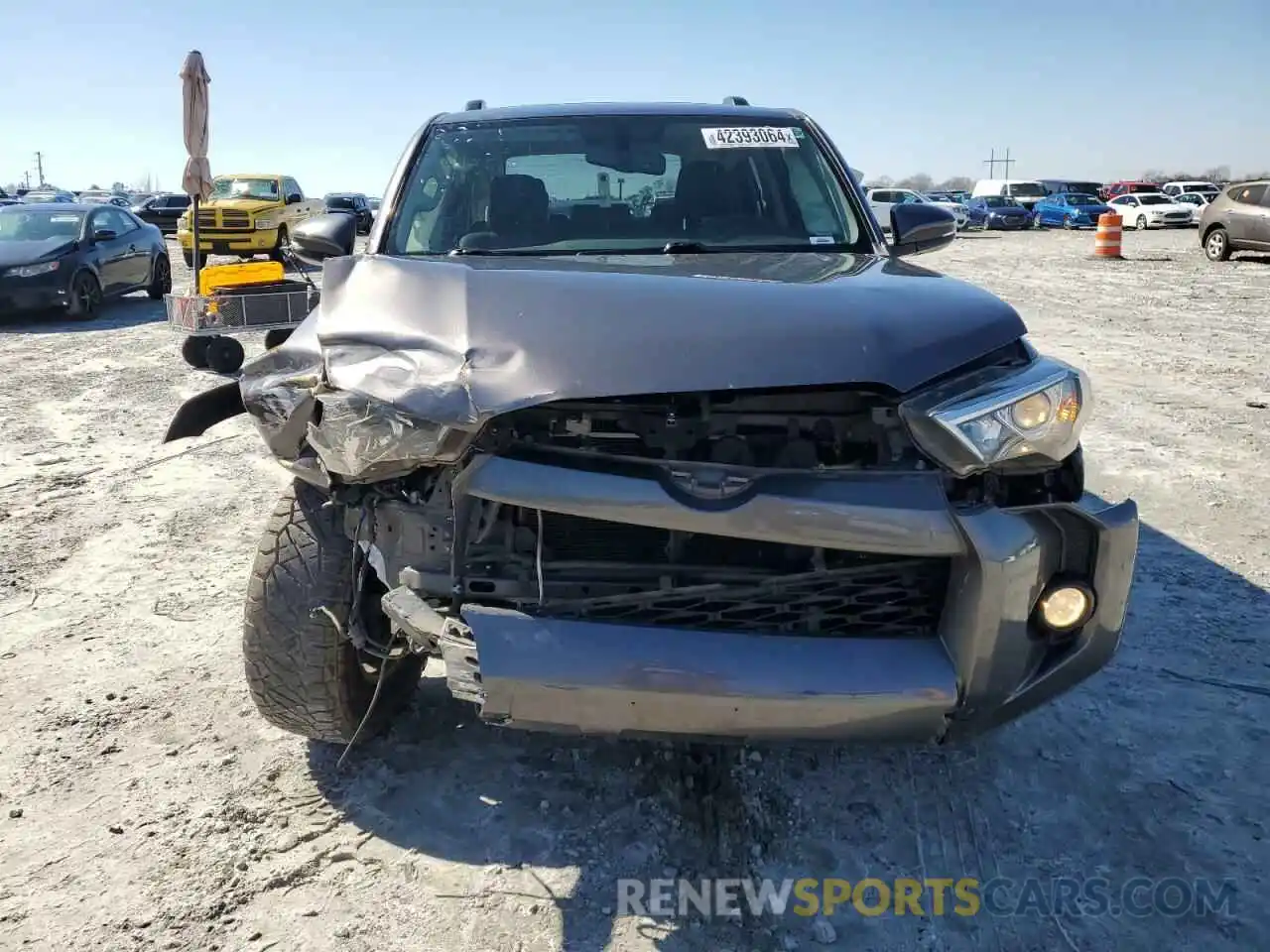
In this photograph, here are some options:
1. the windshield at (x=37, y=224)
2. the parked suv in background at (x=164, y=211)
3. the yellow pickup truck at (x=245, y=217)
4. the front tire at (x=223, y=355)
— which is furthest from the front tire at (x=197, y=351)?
the parked suv in background at (x=164, y=211)

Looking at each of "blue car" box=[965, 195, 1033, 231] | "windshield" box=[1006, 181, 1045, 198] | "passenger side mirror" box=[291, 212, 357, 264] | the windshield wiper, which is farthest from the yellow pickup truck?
"windshield" box=[1006, 181, 1045, 198]

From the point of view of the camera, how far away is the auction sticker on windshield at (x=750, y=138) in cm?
360

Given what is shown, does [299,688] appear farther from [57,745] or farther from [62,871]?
[57,745]

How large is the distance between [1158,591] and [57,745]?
156 inches

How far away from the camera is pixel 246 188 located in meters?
21.8

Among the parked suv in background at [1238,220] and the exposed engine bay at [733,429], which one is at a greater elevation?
the parked suv in background at [1238,220]

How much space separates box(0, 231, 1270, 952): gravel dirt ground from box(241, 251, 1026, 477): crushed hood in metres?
1.07

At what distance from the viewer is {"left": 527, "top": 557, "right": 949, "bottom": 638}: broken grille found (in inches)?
79.4

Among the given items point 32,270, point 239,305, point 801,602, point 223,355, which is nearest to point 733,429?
point 801,602

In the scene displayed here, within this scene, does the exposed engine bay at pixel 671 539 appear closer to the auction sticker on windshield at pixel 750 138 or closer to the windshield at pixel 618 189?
the windshield at pixel 618 189

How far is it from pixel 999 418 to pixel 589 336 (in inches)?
34.9

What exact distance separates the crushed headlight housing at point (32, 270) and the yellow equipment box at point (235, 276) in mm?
5673

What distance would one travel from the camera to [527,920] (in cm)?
212

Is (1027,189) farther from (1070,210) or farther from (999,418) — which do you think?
(999,418)
